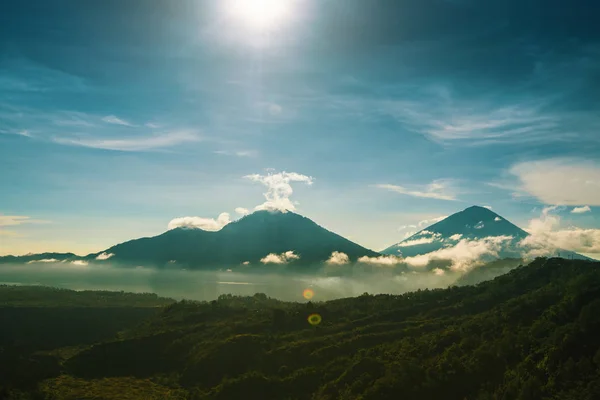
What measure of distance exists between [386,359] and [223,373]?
176 ft

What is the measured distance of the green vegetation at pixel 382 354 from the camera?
287 ft

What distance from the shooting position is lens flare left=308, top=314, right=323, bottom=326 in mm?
177625

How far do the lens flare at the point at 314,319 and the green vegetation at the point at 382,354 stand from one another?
1875 millimetres

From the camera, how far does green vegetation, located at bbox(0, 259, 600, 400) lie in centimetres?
8756

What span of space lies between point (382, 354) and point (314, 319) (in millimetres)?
65960

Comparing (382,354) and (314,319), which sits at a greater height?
(314,319)

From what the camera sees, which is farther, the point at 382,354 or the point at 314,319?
the point at 314,319

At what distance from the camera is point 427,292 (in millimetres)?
199250

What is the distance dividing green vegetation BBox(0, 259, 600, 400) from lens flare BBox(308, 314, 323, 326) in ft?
6.15

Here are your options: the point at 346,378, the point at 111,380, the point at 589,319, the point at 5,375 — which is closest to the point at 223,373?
the point at 111,380

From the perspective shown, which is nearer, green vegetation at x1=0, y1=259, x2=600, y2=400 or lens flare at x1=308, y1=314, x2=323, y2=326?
green vegetation at x1=0, y1=259, x2=600, y2=400

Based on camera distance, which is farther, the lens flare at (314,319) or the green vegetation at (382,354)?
the lens flare at (314,319)

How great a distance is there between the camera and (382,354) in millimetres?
117562

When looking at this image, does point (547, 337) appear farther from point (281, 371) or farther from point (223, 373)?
point (223, 373)
